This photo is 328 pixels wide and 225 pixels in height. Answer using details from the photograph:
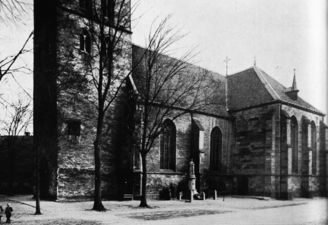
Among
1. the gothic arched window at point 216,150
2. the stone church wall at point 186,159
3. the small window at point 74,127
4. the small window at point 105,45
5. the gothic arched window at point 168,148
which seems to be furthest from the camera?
the gothic arched window at point 216,150

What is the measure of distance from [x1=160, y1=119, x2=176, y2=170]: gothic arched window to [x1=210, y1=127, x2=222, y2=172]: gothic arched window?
533 centimetres

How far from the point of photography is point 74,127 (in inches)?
906

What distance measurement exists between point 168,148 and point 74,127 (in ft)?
29.2

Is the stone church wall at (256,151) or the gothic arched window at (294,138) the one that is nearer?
the stone church wall at (256,151)

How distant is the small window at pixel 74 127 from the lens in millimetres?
22720

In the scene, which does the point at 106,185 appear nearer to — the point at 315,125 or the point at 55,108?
the point at 55,108

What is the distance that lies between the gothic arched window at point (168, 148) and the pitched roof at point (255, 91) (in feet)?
29.1

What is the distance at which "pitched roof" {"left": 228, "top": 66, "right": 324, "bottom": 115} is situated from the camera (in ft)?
105

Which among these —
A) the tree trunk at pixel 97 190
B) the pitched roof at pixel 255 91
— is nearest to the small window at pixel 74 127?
the tree trunk at pixel 97 190

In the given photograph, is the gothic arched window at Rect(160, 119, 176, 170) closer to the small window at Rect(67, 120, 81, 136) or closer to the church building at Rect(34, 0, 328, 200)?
the church building at Rect(34, 0, 328, 200)

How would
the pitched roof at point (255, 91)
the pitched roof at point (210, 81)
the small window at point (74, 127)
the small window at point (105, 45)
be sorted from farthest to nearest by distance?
the pitched roof at point (255, 91) → the pitched roof at point (210, 81) → the small window at point (74, 127) → the small window at point (105, 45)

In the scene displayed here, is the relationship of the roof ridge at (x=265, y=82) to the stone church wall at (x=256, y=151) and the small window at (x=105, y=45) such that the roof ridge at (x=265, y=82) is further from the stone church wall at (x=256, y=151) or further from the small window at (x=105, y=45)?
the small window at (x=105, y=45)

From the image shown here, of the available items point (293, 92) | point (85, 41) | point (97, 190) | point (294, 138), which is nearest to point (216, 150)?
point (294, 138)

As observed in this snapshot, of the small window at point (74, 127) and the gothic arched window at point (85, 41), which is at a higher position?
the gothic arched window at point (85, 41)
